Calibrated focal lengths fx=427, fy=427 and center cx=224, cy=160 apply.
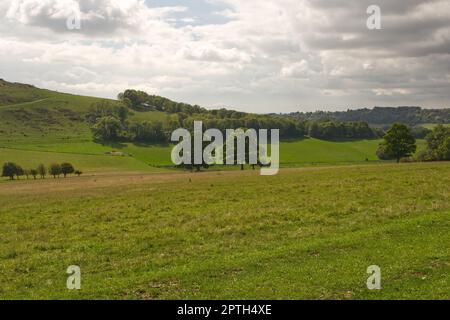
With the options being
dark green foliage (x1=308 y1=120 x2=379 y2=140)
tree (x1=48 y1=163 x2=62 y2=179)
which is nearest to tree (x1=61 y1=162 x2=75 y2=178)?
tree (x1=48 y1=163 x2=62 y2=179)

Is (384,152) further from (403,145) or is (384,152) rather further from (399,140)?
(399,140)

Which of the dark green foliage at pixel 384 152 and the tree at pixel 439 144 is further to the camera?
the tree at pixel 439 144

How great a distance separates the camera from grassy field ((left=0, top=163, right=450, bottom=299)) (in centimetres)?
1359

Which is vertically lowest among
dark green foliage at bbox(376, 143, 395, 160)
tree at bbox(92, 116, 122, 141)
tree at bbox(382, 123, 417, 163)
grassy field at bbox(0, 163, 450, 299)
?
grassy field at bbox(0, 163, 450, 299)

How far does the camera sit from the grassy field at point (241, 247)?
44.6ft

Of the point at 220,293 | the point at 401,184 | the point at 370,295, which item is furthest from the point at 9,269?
the point at 401,184

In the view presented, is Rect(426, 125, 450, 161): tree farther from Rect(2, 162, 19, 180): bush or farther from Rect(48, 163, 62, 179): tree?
Rect(2, 162, 19, 180): bush

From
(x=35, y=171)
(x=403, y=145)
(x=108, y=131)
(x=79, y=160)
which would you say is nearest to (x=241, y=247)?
(x=403, y=145)

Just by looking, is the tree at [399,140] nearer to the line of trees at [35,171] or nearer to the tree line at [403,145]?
the tree line at [403,145]

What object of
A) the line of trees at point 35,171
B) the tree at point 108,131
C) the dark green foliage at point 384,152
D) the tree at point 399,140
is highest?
the tree at point 108,131

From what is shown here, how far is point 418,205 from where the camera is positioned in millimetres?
25375

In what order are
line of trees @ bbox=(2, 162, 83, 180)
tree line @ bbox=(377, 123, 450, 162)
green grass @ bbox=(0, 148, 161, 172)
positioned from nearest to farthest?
1. tree line @ bbox=(377, 123, 450, 162)
2. line of trees @ bbox=(2, 162, 83, 180)
3. green grass @ bbox=(0, 148, 161, 172)


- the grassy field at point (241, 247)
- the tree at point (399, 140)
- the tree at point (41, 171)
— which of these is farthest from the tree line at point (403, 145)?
the tree at point (41, 171)

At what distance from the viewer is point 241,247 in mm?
18562
